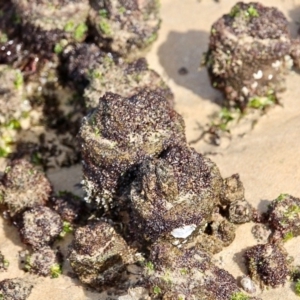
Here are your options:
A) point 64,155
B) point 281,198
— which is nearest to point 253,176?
point 281,198

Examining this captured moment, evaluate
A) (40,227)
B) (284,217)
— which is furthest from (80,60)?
(284,217)

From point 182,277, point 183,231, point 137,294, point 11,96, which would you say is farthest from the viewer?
point 11,96

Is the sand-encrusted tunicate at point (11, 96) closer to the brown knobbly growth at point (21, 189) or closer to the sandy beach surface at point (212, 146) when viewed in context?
the sandy beach surface at point (212, 146)

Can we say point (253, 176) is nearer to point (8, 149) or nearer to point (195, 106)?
point (195, 106)

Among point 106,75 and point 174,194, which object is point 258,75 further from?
point 174,194

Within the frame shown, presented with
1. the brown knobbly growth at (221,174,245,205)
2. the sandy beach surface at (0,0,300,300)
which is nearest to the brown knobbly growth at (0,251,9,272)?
the sandy beach surface at (0,0,300,300)

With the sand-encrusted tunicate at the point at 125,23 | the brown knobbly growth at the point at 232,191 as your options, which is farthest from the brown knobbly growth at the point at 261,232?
the sand-encrusted tunicate at the point at 125,23
